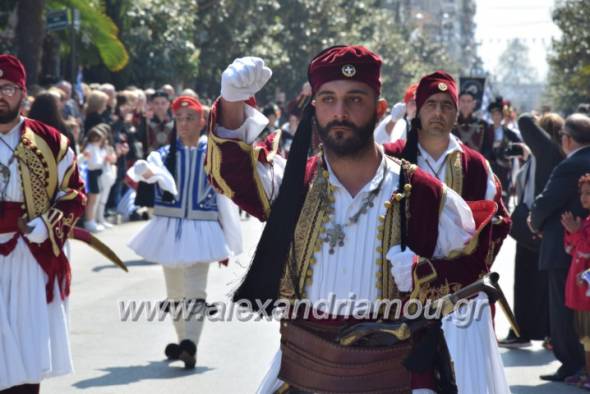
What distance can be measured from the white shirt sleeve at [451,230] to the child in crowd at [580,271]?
412 cm

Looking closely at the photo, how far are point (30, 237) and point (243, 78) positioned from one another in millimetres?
2953

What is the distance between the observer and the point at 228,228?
10.4m

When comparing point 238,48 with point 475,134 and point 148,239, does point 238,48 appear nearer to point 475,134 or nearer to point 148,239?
point 475,134

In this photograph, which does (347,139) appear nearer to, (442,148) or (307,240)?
(307,240)

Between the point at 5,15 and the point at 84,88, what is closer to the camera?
the point at 84,88

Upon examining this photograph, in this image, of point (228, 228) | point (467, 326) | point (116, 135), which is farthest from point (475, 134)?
point (116, 135)

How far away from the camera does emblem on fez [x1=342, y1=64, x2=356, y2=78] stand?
15.9 ft

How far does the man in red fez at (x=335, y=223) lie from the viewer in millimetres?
4836

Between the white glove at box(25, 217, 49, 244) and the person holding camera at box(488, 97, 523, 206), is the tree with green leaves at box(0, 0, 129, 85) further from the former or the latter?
the white glove at box(25, 217, 49, 244)

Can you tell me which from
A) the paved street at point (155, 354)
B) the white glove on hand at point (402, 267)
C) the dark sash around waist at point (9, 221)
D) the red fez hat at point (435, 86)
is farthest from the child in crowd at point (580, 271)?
the white glove on hand at point (402, 267)

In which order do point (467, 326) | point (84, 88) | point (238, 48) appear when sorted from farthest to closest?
point (238, 48) → point (84, 88) → point (467, 326)

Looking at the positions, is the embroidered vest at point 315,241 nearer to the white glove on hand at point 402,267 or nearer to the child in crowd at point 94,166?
the white glove on hand at point 402,267

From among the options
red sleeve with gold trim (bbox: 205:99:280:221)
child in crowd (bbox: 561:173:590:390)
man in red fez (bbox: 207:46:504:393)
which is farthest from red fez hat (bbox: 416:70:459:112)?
red sleeve with gold trim (bbox: 205:99:280:221)

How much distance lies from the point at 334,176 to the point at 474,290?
680 millimetres
